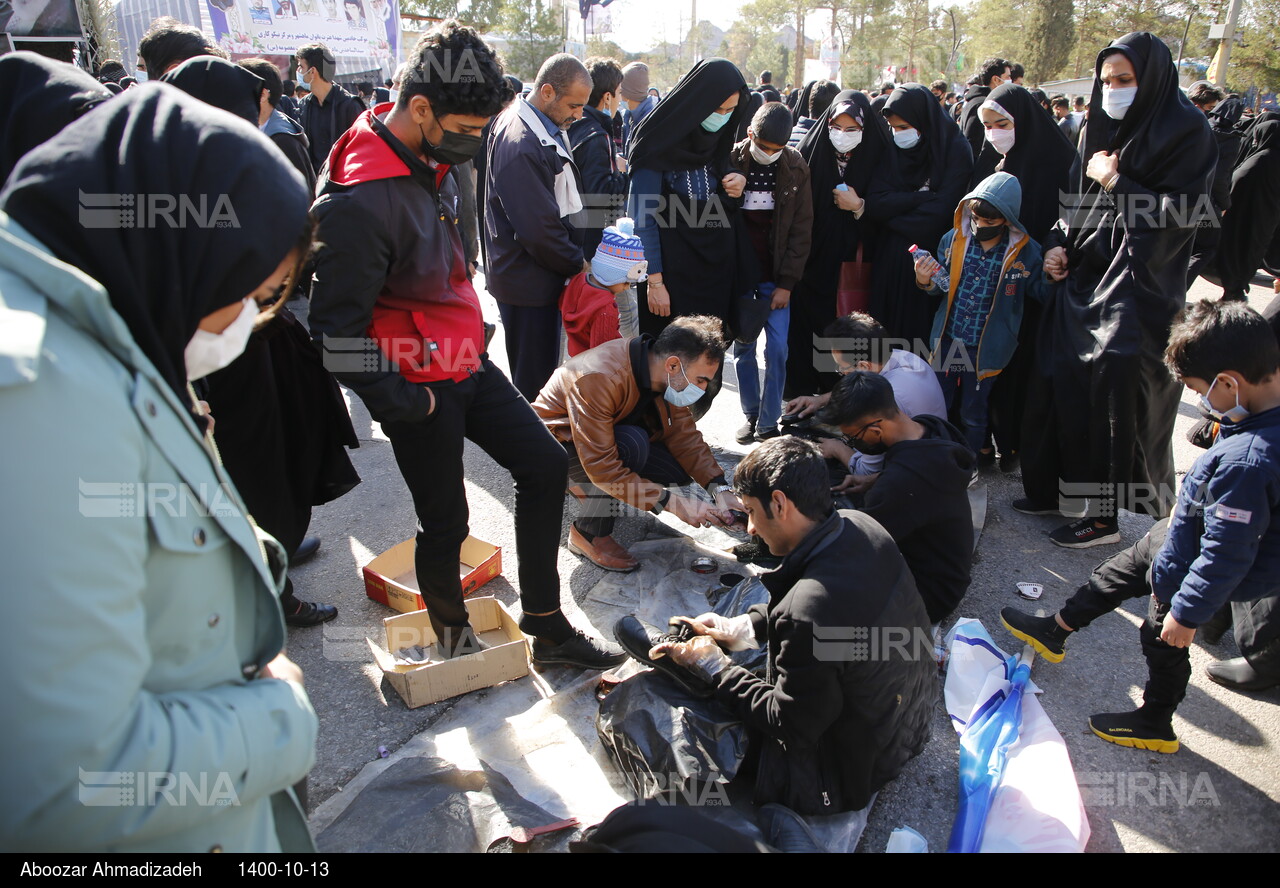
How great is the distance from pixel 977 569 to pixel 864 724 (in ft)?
5.71

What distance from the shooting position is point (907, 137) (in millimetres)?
4625

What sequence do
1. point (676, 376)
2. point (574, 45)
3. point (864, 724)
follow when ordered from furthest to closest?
point (574, 45), point (676, 376), point (864, 724)

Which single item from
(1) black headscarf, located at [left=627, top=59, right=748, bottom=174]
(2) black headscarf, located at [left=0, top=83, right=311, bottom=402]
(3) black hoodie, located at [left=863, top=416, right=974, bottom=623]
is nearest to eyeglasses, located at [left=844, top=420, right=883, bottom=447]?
(3) black hoodie, located at [left=863, top=416, right=974, bottom=623]

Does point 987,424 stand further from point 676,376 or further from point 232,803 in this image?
point 232,803

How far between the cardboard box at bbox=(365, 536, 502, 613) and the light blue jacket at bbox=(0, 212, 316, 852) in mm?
2120

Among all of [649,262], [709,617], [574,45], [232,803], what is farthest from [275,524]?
[574,45]

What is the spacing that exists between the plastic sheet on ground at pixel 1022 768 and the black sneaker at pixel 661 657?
862mm

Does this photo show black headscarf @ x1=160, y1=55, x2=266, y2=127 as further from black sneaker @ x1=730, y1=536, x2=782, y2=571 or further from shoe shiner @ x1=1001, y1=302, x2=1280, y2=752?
shoe shiner @ x1=1001, y1=302, x2=1280, y2=752

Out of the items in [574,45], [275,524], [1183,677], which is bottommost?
[1183,677]

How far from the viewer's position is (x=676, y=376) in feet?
11.3

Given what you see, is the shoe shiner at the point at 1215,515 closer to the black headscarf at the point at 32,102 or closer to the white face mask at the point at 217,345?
the white face mask at the point at 217,345

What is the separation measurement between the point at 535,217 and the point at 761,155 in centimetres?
155

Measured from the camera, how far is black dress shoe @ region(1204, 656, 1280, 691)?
281 centimetres

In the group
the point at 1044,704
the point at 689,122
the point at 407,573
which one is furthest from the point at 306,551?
the point at 1044,704
